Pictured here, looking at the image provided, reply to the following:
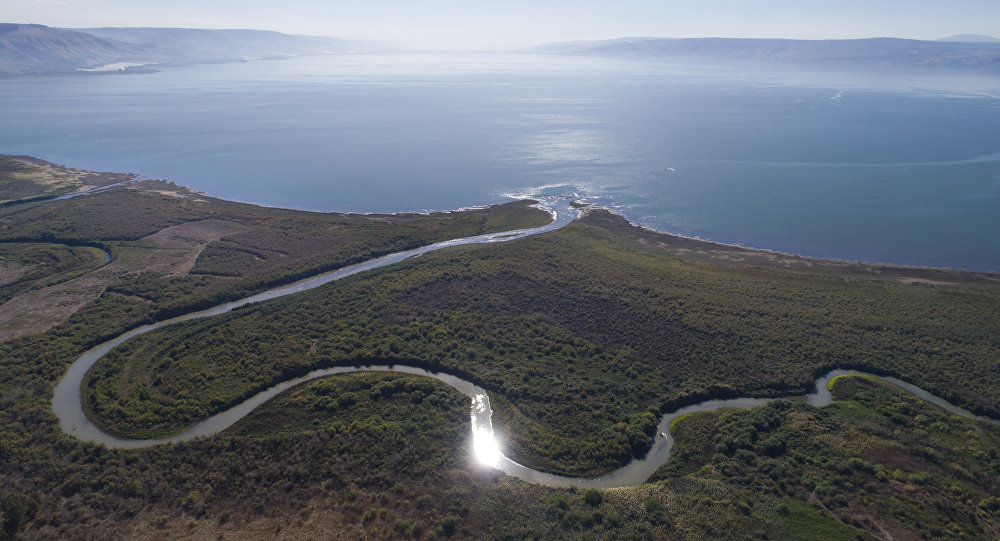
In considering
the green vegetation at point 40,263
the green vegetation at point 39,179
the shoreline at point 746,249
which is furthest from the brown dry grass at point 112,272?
the green vegetation at point 39,179

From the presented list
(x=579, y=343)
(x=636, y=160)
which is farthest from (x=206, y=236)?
(x=636, y=160)

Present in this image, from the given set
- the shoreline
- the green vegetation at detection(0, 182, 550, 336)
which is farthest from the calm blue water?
the green vegetation at detection(0, 182, 550, 336)

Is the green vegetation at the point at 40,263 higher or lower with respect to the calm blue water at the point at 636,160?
lower

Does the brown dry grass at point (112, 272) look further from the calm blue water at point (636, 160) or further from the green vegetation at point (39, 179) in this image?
the green vegetation at point (39, 179)

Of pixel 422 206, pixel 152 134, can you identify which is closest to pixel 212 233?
pixel 422 206

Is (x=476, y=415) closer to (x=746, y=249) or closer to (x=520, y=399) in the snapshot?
(x=520, y=399)

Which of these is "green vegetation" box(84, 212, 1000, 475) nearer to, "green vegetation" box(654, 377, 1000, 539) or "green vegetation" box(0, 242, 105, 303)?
"green vegetation" box(654, 377, 1000, 539)

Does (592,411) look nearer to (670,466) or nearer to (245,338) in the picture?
(670,466)
